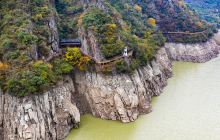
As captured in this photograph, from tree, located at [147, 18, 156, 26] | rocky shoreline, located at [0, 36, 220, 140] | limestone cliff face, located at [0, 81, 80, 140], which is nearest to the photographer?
limestone cliff face, located at [0, 81, 80, 140]

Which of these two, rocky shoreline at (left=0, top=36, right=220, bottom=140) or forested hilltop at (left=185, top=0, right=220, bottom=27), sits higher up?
rocky shoreline at (left=0, top=36, right=220, bottom=140)

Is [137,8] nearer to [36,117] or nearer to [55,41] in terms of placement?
[55,41]

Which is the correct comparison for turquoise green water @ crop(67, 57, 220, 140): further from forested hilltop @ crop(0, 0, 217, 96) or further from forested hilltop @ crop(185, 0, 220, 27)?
forested hilltop @ crop(185, 0, 220, 27)

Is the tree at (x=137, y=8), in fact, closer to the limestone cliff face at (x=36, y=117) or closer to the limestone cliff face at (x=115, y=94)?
the limestone cliff face at (x=115, y=94)

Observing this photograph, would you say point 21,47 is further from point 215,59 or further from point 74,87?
point 215,59

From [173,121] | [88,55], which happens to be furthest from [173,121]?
[88,55]

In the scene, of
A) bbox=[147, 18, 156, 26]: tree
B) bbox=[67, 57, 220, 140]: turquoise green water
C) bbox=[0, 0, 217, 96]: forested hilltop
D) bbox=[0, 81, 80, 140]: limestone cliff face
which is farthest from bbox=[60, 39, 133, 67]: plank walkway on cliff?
bbox=[147, 18, 156, 26]: tree

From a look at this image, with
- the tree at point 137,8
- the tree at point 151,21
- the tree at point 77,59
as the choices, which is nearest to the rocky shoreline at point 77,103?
the tree at point 77,59
